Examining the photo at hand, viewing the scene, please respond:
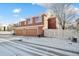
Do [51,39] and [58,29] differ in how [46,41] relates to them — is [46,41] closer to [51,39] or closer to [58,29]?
[51,39]

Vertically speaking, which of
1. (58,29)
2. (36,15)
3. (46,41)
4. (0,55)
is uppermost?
(36,15)

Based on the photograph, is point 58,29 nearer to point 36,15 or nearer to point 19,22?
point 36,15

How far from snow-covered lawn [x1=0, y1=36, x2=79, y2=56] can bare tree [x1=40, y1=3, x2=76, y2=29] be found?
23 cm

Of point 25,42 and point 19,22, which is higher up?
point 19,22

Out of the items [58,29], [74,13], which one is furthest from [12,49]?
[74,13]

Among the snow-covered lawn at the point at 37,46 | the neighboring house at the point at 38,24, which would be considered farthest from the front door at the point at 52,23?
the snow-covered lawn at the point at 37,46

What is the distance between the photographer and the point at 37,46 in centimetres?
222

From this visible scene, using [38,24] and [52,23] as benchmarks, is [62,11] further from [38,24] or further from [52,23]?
[38,24]

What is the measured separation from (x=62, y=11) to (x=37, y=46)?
509mm

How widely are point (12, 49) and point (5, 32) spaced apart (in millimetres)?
224

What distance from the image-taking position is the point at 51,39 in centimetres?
225

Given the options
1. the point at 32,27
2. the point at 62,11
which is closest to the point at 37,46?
the point at 32,27

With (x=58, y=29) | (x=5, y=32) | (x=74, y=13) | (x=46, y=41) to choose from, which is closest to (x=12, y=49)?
(x=5, y=32)

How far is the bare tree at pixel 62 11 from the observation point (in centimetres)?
223
